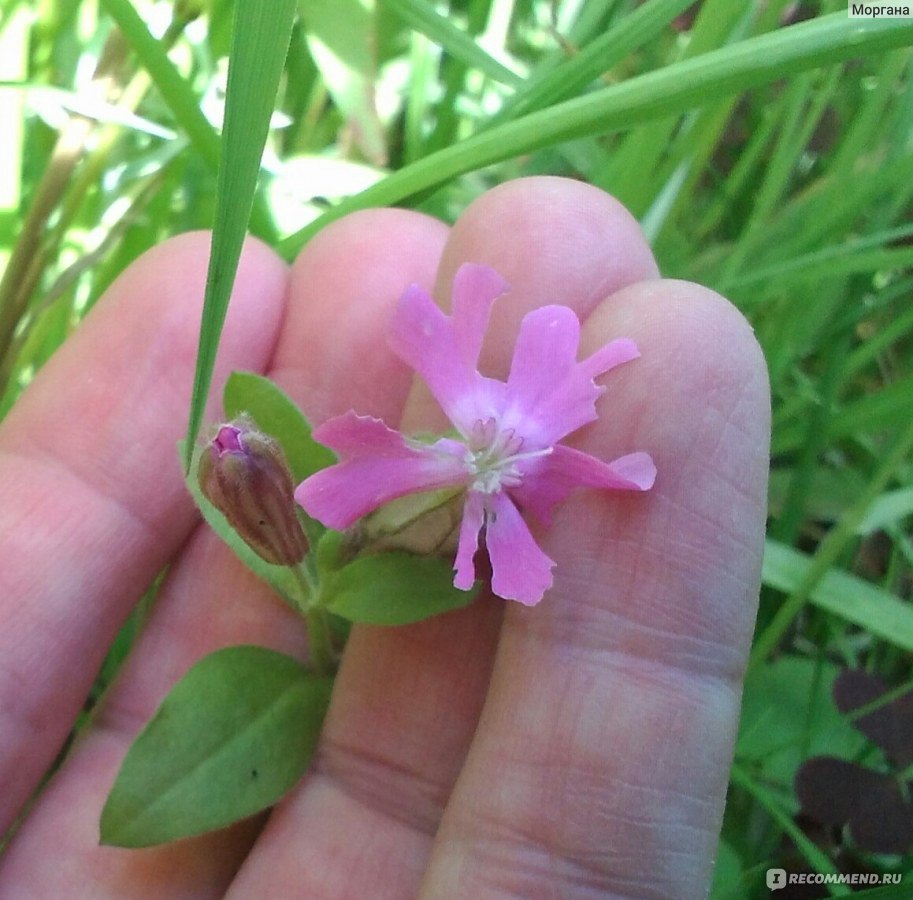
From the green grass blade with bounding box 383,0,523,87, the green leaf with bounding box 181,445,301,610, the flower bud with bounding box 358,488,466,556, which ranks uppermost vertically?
the green grass blade with bounding box 383,0,523,87

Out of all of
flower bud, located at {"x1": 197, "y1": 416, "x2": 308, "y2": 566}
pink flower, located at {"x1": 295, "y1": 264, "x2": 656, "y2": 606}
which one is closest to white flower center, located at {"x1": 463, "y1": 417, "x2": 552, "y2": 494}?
pink flower, located at {"x1": 295, "y1": 264, "x2": 656, "y2": 606}

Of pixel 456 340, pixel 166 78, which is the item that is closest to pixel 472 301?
pixel 456 340

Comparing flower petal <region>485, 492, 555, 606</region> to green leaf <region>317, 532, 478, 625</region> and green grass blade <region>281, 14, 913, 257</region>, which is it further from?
green grass blade <region>281, 14, 913, 257</region>

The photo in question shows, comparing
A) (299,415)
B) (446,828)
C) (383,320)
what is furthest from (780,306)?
(446,828)

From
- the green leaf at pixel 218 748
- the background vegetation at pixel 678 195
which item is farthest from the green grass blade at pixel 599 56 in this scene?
the green leaf at pixel 218 748

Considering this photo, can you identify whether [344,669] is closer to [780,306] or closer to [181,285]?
[181,285]

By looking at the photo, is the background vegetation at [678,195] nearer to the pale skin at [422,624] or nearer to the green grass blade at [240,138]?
the pale skin at [422,624]

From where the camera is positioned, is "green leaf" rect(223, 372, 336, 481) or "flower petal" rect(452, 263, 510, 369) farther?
"green leaf" rect(223, 372, 336, 481)
